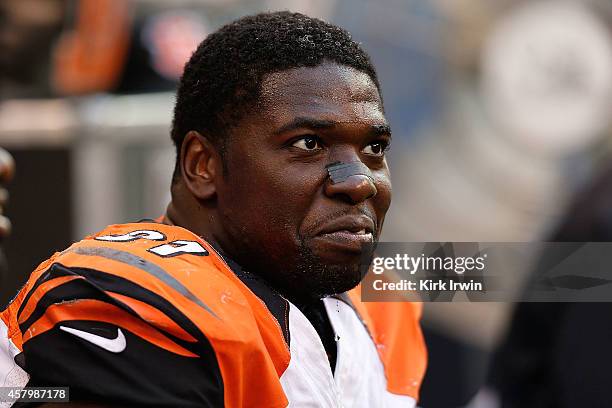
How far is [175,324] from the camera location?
1604 mm

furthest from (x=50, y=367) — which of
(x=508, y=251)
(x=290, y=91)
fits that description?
(x=508, y=251)

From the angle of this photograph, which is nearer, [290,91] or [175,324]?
[175,324]

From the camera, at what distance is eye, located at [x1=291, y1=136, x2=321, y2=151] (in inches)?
73.8

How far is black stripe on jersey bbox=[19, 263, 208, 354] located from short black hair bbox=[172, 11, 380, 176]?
1.45 ft

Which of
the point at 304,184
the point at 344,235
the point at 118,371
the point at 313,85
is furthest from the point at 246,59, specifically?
the point at 118,371

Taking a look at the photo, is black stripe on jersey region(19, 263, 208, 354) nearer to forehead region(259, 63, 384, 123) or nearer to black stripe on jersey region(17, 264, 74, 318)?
black stripe on jersey region(17, 264, 74, 318)

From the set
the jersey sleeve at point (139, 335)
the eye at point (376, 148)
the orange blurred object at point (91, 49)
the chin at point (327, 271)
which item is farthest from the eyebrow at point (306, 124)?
the orange blurred object at point (91, 49)

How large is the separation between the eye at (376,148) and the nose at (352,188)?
9cm

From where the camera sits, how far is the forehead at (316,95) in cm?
188

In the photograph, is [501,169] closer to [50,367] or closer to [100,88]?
[100,88]

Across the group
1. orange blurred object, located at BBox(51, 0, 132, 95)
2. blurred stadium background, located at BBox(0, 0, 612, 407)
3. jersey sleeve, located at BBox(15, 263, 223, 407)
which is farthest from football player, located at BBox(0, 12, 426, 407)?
orange blurred object, located at BBox(51, 0, 132, 95)

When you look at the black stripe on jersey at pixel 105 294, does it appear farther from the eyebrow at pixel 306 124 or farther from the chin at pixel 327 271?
the eyebrow at pixel 306 124

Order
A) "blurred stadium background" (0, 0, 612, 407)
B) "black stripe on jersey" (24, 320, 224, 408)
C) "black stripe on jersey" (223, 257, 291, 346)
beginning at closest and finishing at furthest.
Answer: "black stripe on jersey" (24, 320, 224, 408) < "black stripe on jersey" (223, 257, 291, 346) < "blurred stadium background" (0, 0, 612, 407)

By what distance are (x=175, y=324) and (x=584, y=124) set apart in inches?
160
